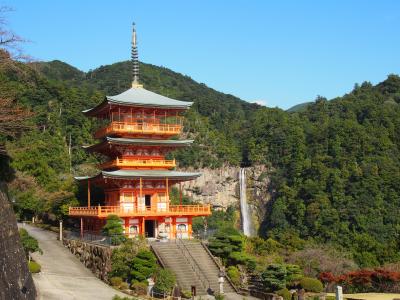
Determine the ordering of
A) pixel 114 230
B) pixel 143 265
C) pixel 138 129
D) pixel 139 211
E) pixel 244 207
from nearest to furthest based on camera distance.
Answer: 1. pixel 143 265
2. pixel 114 230
3. pixel 139 211
4. pixel 138 129
5. pixel 244 207

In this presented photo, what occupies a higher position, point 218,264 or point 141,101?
point 141,101

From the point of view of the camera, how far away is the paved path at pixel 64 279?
2231cm

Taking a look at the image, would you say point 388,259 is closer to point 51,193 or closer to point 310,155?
point 51,193

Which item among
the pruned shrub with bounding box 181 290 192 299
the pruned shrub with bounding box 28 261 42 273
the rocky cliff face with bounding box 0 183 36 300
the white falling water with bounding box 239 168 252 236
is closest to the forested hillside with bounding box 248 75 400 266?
the white falling water with bounding box 239 168 252 236

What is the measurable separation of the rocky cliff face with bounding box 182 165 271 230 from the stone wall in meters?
39.2

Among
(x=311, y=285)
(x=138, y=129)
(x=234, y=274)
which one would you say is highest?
(x=138, y=129)

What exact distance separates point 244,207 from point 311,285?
43.8 meters

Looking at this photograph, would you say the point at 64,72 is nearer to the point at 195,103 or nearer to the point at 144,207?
the point at 195,103

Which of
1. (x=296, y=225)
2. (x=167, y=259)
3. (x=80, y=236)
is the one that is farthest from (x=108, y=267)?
(x=296, y=225)

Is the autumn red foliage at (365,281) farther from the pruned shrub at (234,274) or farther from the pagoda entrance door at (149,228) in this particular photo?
the pagoda entrance door at (149,228)

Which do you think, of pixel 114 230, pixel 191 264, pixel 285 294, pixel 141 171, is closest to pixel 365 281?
pixel 285 294

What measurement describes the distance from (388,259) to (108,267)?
18.9 meters

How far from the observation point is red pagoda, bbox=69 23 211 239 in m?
32.3

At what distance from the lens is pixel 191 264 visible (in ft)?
89.8
